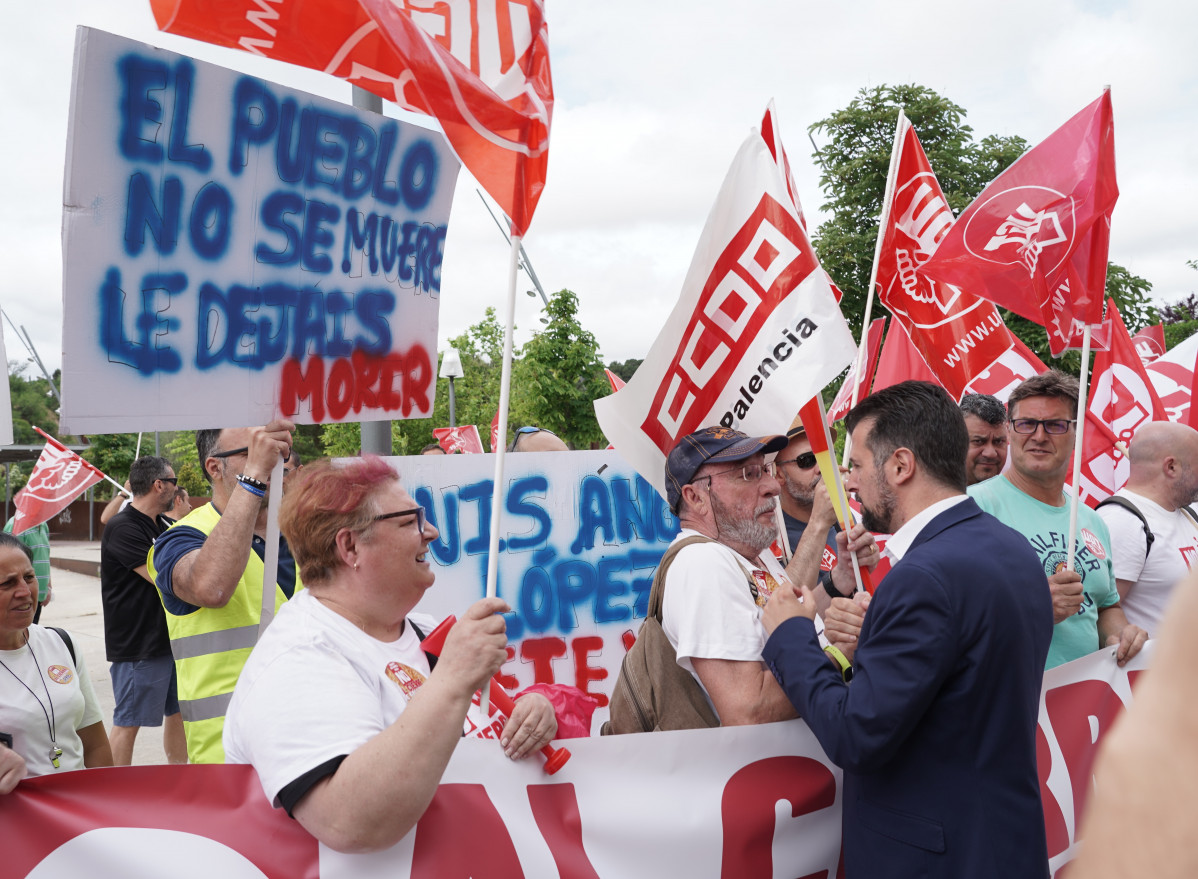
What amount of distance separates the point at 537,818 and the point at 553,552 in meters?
2.56

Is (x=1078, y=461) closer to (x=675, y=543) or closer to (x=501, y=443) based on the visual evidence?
(x=675, y=543)

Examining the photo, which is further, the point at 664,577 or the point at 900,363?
the point at 900,363

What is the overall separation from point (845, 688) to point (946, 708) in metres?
0.24

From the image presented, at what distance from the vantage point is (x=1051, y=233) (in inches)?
143

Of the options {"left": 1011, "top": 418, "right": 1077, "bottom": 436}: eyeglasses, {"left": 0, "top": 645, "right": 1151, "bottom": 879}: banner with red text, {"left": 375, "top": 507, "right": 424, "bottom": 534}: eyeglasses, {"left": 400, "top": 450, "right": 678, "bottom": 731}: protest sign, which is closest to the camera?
{"left": 0, "top": 645, "right": 1151, "bottom": 879}: banner with red text

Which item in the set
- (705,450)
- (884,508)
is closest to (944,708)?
(884,508)

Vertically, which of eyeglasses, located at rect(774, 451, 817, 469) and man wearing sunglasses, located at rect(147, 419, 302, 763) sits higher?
eyeglasses, located at rect(774, 451, 817, 469)

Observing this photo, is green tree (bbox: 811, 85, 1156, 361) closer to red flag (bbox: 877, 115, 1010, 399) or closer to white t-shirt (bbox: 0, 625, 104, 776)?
red flag (bbox: 877, 115, 1010, 399)

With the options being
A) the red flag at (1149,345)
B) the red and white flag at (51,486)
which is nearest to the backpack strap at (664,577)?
the red and white flag at (51,486)

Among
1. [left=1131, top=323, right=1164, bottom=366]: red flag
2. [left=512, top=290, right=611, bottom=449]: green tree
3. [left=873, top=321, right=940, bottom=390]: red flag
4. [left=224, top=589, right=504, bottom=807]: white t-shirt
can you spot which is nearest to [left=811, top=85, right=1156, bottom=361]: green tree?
[left=512, top=290, right=611, bottom=449]: green tree

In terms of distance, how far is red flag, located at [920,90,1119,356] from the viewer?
3.61 meters

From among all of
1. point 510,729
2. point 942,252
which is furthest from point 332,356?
point 942,252

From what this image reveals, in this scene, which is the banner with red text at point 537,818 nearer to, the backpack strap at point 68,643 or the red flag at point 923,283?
the backpack strap at point 68,643

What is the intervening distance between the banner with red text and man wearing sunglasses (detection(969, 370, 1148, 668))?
609 mm
